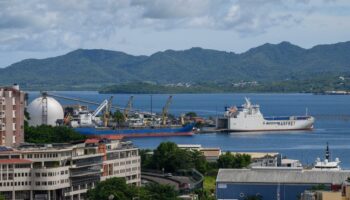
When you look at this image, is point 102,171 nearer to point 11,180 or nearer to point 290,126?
point 11,180

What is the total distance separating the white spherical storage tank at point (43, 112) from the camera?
61.2 m

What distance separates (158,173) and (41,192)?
364 inches

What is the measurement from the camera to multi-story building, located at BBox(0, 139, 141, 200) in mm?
29422

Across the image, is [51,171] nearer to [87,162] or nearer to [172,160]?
[87,162]

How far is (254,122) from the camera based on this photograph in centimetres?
8156

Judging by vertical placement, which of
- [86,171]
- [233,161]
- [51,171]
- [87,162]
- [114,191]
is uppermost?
[87,162]

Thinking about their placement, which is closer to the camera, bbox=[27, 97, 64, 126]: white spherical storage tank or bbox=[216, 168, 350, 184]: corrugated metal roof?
bbox=[216, 168, 350, 184]: corrugated metal roof

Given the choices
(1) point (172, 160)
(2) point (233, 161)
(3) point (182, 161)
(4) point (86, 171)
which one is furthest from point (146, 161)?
(4) point (86, 171)

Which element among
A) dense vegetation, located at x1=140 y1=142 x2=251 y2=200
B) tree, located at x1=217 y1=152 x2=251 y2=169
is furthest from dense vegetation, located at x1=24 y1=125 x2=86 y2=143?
tree, located at x1=217 y1=152 x2=251 y2=169

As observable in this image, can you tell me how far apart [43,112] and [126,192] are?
34589mm

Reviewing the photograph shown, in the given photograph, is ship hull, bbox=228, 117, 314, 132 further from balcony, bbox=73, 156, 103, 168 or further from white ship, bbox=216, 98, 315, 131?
balcony, bbox=73, 156, 103, 168

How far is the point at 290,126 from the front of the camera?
82125mm

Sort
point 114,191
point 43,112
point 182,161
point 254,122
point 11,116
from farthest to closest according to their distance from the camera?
point 254,122 < point 43,112 < point 182,161 < point 11,116 < point 114,191

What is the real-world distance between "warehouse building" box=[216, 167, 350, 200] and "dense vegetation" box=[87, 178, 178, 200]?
59.1 inches
